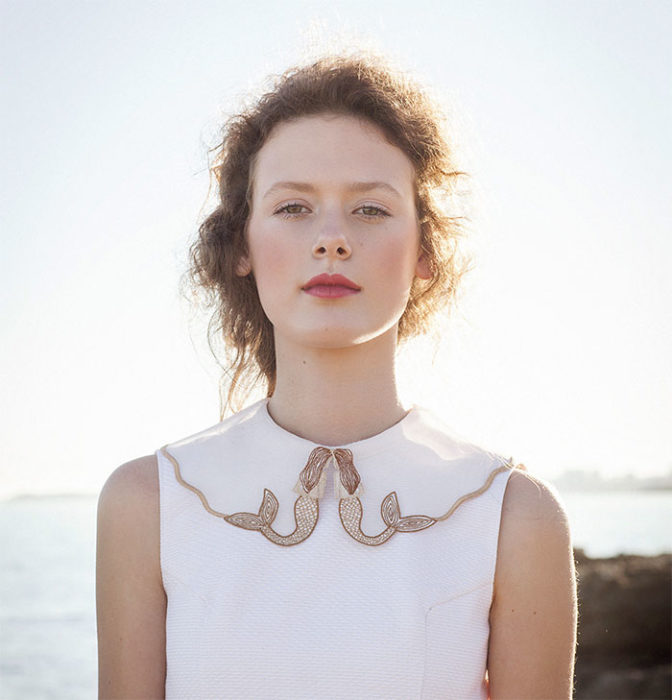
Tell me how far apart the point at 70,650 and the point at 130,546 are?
11645 mm

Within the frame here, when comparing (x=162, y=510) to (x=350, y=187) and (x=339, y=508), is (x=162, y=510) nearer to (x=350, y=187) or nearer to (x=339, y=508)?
(x=339, y=508)

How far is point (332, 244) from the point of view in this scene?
2283 mm

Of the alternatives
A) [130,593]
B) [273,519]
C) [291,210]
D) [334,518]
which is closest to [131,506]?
[130,593]

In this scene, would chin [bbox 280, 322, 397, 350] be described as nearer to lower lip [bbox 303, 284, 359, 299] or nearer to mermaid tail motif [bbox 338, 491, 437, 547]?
lower lip [bbox 303, 284, 359, 299]

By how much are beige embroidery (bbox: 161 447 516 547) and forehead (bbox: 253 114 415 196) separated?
0.67m

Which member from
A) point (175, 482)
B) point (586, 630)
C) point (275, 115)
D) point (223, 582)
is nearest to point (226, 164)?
point (275, 115)

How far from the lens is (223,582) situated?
2219mm

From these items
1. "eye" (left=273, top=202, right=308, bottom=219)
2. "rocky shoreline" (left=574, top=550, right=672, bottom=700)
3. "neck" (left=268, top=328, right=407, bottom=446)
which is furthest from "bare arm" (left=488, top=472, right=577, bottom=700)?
"rocky shoreline" (left=574, top=550, right=672, bottom=700)

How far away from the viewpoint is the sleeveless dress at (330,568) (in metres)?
2.14

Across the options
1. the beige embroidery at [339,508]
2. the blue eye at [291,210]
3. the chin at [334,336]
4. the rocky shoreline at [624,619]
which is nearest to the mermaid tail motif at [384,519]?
the beige embroidery at [339,508]

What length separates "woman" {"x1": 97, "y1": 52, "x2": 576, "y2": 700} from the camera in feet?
7.11

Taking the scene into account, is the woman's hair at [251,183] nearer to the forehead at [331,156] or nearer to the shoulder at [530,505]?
the forehead at [331,156]

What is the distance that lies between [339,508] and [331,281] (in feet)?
1.69

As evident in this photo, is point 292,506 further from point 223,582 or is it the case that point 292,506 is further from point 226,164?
point 226,164
